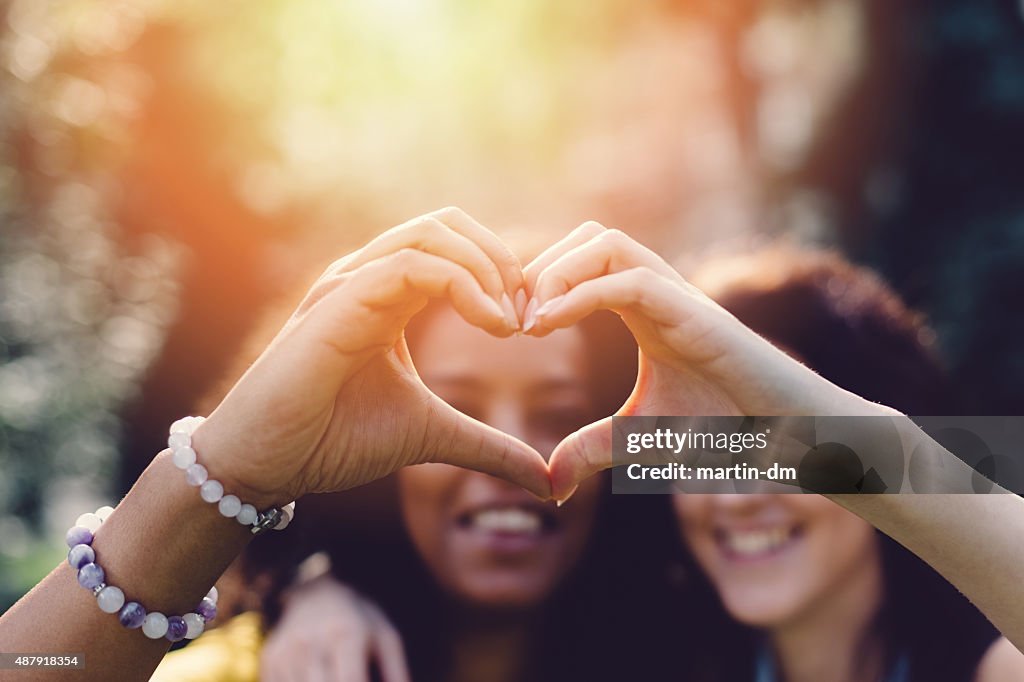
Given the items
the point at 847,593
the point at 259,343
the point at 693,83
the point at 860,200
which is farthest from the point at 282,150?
the point at 693,83

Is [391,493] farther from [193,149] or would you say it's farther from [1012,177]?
[1012,177]

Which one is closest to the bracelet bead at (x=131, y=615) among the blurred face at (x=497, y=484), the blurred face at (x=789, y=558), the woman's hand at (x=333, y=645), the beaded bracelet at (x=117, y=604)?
the beaded bracelet at (x=117, y=604)

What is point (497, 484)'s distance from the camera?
100 inches

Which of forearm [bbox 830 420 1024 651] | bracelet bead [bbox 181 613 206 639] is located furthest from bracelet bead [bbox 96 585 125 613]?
forearm [bbox 830 420 1024 651]

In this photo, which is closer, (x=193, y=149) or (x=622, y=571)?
(x=622, y=571)

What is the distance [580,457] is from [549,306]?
0.34m

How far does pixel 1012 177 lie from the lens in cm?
715

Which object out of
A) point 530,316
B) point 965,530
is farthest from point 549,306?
point 965,530

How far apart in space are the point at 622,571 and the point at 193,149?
5539mm

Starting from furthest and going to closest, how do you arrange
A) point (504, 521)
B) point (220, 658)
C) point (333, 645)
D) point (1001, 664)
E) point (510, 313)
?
point (504, 521) → point (220, 658) → point (333, 645) → point (1001, 664) → point (510, 313)

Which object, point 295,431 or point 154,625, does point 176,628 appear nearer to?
point 154,625

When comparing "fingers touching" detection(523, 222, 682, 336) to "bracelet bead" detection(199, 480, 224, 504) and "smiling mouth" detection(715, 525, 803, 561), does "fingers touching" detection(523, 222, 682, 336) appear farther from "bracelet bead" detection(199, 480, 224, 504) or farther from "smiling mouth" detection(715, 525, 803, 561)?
"smiling mouth" detection(715, 525, 803, 561)

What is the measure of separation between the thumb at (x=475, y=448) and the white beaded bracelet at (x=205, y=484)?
0.33 metres

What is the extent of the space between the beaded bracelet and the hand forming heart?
25 centimetres
